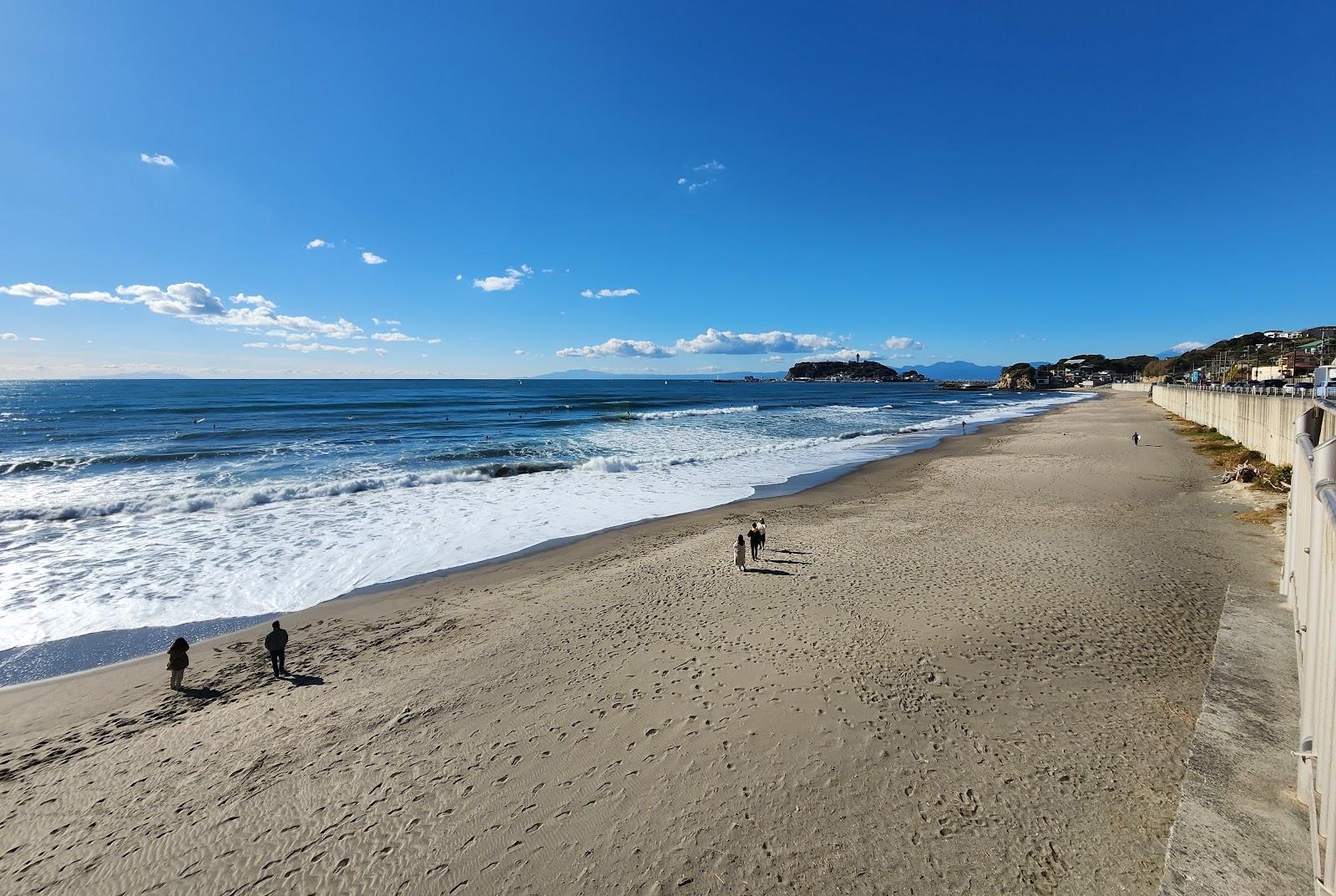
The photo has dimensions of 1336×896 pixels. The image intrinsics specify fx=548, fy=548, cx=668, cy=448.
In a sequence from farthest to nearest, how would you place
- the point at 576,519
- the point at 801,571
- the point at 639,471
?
the point at 639,471 < the point at 576,519 < the point at 801,571

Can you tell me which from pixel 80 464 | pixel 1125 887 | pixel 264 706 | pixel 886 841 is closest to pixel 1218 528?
pixel 1125 887

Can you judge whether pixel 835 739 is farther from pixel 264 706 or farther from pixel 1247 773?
pixel 264 706

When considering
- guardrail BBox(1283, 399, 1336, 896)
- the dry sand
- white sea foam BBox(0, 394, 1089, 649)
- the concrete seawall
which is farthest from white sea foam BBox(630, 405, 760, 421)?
guardrail BBox(1283, 399, 1336, 896)

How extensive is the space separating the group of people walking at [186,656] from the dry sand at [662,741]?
219mm

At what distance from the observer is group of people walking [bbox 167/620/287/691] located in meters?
7.87

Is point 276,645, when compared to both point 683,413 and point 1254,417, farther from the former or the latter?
point 683,413

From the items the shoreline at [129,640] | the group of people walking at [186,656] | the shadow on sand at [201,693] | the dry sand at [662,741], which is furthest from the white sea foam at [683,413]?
the shadow on sand at [201,693]

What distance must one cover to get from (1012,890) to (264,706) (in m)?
8.69

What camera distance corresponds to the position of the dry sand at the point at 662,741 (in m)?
4.71

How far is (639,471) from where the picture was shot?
87.6 feet

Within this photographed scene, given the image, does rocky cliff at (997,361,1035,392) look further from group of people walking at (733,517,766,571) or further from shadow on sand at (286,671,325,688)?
shadow on sand at (286,671,325,688)

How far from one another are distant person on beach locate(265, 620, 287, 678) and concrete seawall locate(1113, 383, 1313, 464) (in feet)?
66.6

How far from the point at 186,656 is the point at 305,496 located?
14.4 metres

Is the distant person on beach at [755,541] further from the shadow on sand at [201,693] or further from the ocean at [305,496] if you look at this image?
the shadow on sand at [201,693]
